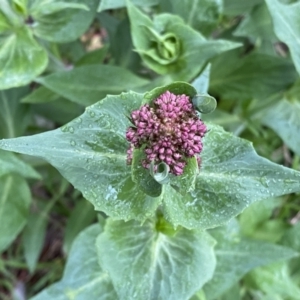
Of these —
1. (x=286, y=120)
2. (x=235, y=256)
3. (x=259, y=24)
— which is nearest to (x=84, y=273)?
(x=235, y=256)

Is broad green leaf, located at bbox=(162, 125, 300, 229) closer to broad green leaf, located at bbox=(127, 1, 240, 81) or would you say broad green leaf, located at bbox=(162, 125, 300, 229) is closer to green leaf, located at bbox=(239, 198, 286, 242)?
broad green leaf, located at bbox=(127, 1, 240, 81)

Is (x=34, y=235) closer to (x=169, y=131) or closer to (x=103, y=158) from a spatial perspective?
(x=103, y=158)

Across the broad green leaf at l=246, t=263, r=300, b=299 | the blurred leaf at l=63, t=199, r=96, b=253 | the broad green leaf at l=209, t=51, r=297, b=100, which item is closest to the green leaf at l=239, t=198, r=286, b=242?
the broad green leaf at l=246, t=263, r=300, b=299

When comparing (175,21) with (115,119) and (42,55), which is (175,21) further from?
(115,119)

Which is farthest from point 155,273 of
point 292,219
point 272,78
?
point 292,219

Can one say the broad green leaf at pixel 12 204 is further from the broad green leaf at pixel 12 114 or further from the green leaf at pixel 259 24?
the green leaf at pixel 259 24
